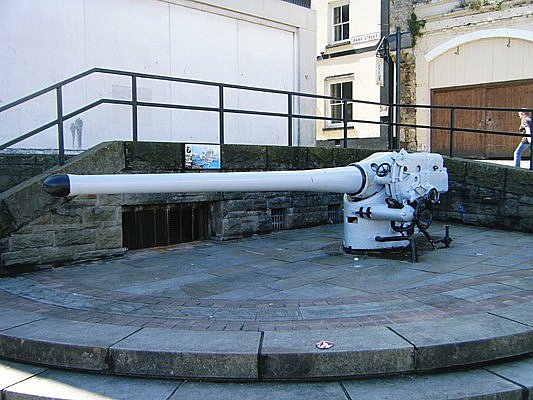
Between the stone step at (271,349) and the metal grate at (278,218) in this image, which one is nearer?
the stone step at (271,349)

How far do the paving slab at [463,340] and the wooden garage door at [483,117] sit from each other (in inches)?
511

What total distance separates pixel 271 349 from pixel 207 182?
2.28 metres

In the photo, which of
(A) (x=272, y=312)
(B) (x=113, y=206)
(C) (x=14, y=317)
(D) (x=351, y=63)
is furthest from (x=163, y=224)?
(D) (x=351, y=63)

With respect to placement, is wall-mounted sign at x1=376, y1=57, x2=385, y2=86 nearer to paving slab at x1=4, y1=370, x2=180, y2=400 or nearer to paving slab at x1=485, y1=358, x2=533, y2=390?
paving slab at x1=485, y1=358, x2=533, y2=390

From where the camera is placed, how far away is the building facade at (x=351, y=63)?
1958 centimetres

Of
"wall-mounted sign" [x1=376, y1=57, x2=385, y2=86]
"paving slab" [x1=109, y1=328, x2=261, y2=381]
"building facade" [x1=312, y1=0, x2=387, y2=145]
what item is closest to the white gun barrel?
"paving slab" [x1=109, y1=328, x2=261, y2=381]

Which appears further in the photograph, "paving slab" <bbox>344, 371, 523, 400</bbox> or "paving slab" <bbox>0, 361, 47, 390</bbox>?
"paving slab" <bbox>0, 361, 47, 390</bbox>

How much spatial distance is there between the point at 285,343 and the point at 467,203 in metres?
7.07

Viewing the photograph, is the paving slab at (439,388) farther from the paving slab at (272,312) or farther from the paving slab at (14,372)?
the paving slab at (14,372)

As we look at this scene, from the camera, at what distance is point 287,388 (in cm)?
361

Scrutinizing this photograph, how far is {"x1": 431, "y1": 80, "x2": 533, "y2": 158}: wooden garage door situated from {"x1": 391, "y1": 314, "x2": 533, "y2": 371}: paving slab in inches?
511

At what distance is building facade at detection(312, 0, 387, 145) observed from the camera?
64.2 feet

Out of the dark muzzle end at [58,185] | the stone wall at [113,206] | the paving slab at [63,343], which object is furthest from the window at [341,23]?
the paving slab at [63,343]

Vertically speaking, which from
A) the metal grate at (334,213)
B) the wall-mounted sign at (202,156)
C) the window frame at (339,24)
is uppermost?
the window frame at (339,24)
